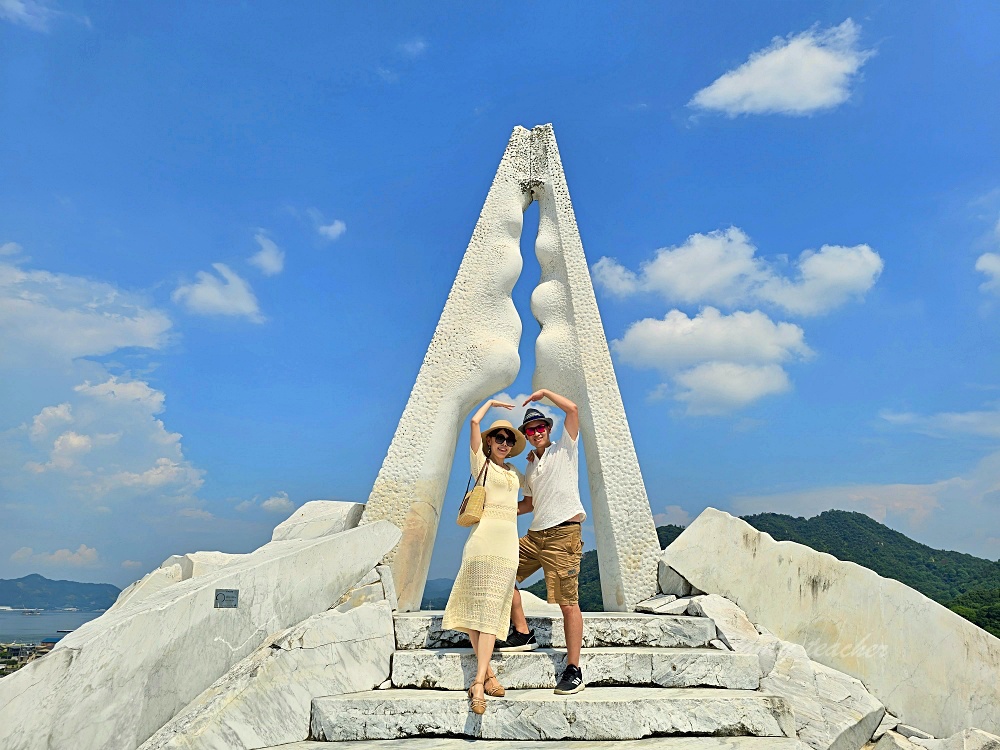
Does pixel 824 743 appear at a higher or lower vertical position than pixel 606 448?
lower

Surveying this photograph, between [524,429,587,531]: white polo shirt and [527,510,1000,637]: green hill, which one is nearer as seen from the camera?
[524,429,587,531]: white polo shirt

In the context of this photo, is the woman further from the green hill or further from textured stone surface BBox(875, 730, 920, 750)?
the green hill

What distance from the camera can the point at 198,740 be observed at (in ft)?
12.1

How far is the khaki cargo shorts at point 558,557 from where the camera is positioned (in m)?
4.33

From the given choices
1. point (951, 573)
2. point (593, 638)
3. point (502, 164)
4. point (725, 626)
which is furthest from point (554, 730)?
point (951, 573)

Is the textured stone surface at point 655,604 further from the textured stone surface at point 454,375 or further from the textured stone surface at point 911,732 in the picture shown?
the textured stone surface at point 454,375

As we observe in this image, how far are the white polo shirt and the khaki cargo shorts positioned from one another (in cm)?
7

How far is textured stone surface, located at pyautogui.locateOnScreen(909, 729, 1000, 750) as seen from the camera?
512 cm

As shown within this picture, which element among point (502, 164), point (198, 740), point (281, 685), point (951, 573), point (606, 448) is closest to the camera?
point (198, 740)

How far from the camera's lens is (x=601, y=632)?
5035 millimetres

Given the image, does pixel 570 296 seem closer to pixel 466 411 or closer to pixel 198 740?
pixel 466 411

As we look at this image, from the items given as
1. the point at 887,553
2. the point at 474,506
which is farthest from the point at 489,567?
the point at 887,553

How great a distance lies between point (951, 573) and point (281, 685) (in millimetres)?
20307

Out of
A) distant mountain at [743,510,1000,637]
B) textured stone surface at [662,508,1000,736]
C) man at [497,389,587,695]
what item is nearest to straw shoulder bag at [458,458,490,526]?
man at [497,389,587,695]
